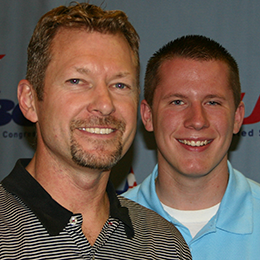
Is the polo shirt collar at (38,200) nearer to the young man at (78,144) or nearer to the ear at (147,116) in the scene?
the young man at (78,144)

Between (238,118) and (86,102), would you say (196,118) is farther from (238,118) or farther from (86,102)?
(86,102)

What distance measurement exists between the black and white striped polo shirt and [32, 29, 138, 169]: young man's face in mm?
173

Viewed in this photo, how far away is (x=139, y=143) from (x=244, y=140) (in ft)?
2.54

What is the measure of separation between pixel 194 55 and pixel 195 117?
37 cm

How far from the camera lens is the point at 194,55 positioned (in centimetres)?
203

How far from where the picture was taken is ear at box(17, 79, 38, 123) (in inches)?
57.2

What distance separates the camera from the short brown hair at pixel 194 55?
6.67 feet

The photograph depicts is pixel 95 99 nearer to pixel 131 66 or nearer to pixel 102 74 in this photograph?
pixel 102 74

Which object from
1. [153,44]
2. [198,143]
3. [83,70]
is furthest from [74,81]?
[153,44]

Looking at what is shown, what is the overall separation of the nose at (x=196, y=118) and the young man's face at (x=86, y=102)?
0.55 m

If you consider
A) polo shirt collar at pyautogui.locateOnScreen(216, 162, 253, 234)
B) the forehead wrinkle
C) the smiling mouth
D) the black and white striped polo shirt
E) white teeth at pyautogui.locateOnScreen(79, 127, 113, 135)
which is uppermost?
the forehead wrinkle

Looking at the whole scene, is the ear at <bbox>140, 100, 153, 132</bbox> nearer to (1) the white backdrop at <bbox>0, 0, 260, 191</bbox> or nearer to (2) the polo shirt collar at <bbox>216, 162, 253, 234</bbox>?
(2) the polo shirt collar at <bbox>216, 162, 253, 234</bbox>

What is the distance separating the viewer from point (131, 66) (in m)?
1.48

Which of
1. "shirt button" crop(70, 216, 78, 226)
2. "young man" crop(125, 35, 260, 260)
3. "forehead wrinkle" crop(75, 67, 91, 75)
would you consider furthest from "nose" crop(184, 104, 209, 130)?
"shirt button" crop(70, 216, 78, 226)
